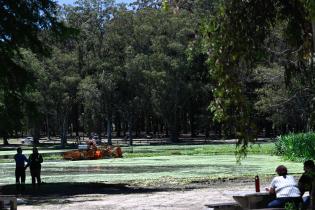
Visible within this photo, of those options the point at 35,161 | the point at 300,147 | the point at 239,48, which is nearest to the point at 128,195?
the point at 35,161

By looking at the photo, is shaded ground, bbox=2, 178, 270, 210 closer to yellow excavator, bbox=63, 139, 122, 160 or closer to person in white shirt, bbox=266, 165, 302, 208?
person in white shirt, bbox=266, 165, 302, 208

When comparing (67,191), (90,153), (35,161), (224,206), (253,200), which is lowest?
(67,191)

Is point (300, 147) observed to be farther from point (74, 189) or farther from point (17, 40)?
point (17, 40)

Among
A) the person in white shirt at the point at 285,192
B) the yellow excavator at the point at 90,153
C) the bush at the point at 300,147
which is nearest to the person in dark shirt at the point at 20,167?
the person in white shirt at the point at 285,192

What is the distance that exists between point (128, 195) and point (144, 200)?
1953mm

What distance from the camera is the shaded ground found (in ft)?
58.8

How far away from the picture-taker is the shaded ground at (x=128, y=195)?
58.8 ft

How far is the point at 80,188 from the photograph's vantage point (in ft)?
80.0

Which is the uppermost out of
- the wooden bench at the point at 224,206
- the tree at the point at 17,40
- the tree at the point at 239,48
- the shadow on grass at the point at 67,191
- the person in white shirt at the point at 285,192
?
the tree at the point at 17,40

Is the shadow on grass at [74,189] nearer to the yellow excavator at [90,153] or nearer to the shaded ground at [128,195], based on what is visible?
the shaded ground at [128,195]

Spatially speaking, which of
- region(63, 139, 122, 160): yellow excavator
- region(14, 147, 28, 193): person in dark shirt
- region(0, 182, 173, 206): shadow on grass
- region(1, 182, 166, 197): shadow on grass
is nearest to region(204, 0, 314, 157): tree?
region(0, 182, 173, 206): shadow on grass

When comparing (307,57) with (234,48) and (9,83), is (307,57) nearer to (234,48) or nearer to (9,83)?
(234,48)

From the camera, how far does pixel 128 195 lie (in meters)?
21.0

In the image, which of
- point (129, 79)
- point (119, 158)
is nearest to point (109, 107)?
point (129, 79)
